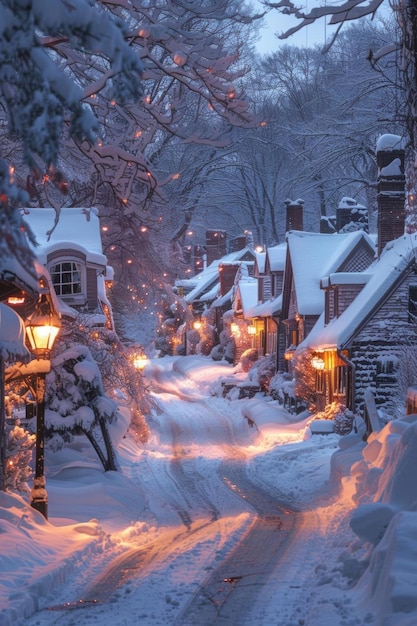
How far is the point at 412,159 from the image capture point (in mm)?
9047

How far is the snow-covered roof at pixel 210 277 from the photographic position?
6145cm

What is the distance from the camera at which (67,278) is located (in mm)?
27281

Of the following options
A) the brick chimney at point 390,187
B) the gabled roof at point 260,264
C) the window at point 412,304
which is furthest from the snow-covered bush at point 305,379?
the gabled roof at point 260,264

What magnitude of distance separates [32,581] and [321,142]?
26008 millimetres

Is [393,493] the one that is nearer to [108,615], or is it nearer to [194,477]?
[108,615]

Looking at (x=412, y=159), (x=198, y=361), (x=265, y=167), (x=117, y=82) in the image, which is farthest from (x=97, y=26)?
(x=198, y=361)

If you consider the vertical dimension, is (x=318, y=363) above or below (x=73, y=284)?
below

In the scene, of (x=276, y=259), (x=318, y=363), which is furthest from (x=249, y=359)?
(x=318, y=363)

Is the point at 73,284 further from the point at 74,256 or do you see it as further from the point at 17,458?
the point at 17,458

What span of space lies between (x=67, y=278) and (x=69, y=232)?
145 cm

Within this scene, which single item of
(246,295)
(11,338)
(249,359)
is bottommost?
(249,359)

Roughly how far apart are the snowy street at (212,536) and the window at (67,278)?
514 cm

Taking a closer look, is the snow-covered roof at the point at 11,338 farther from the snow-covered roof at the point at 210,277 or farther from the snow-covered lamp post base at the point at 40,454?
the snow-covered roof at the point at 210,277

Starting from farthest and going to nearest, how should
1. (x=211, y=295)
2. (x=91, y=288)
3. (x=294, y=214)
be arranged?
(x=211, y=295) < (x=294, y=214) < (x=91, y=288)
